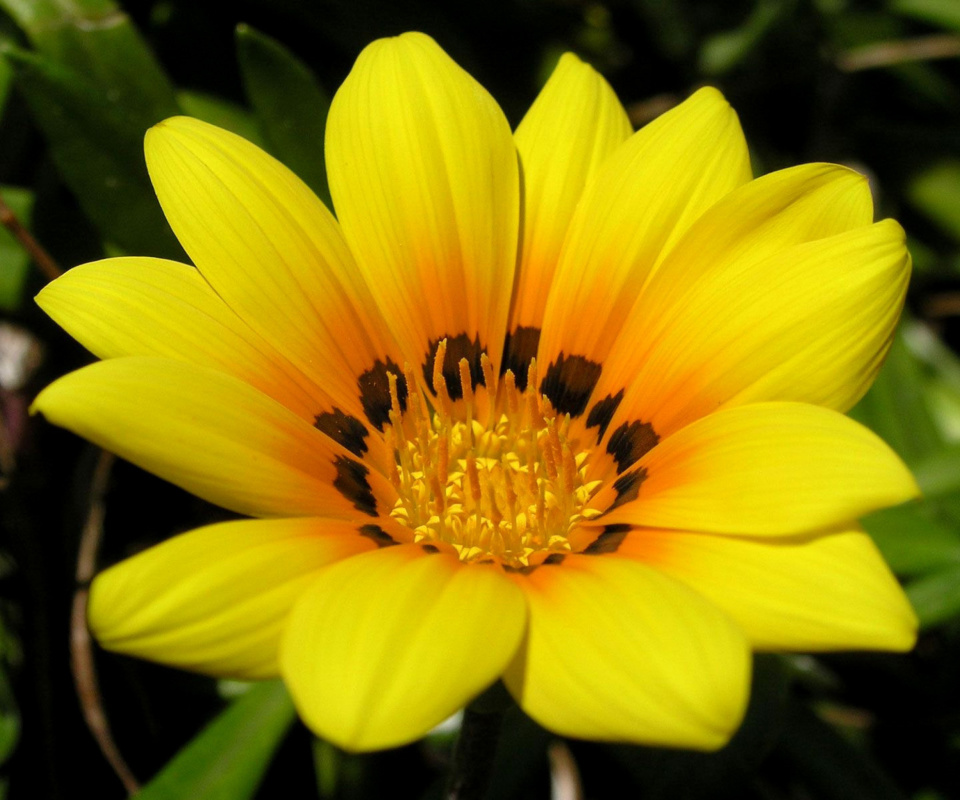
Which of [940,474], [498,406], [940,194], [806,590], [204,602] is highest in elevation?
[204,602]

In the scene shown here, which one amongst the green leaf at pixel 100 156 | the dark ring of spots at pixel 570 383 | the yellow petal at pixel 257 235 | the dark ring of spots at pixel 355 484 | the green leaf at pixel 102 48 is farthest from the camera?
the green leaf at pixel 102 48

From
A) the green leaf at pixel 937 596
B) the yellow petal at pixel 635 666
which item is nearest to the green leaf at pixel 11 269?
the yellow petal at pixel 635 666

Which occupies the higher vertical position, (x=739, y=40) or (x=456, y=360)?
(x=456, y=360)

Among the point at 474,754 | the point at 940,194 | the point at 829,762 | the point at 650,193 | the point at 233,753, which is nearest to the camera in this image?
the point at 474,754

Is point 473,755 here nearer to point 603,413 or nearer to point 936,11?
point 603,413

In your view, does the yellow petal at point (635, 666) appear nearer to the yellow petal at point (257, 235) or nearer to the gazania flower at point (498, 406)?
the gazania flower at point (498, 406)

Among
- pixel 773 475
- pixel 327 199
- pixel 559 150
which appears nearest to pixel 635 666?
pixel 773 475
